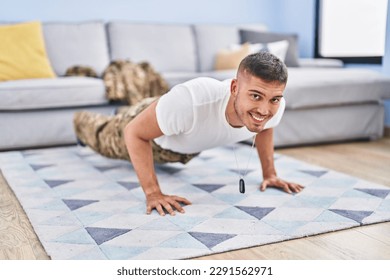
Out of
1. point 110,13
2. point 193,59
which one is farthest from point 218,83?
point 110,13

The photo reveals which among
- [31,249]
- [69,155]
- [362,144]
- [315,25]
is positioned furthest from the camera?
[315,25]

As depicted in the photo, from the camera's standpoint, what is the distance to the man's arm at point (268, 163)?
6.84ft

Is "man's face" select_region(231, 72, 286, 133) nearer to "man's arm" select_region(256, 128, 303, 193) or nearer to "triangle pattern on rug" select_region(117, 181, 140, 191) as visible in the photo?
"man's arm" select_region(256, 128, 303, 193)

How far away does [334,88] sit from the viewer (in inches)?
121

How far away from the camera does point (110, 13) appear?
13.9 ft

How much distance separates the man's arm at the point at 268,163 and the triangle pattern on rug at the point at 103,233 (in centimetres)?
72

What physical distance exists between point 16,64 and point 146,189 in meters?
1.94

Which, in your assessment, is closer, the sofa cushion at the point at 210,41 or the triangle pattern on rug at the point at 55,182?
the triangle pattern on rug at the point at 55,182

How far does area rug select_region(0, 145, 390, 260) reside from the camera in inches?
59.7

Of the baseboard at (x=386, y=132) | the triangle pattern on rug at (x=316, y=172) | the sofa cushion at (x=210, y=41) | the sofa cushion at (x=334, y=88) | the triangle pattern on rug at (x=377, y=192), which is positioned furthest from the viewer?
the sofa cushion at (x=210, y=41)

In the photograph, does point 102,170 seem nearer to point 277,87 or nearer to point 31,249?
point 31,249

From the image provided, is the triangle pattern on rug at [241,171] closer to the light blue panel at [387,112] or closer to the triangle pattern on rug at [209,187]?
the triangle pattern on rug at [209,187]

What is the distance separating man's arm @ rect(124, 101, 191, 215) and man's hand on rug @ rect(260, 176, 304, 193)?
1.52 ft

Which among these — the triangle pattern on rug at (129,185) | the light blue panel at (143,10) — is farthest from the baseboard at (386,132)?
the triangle pattern on rug at (129,185)
